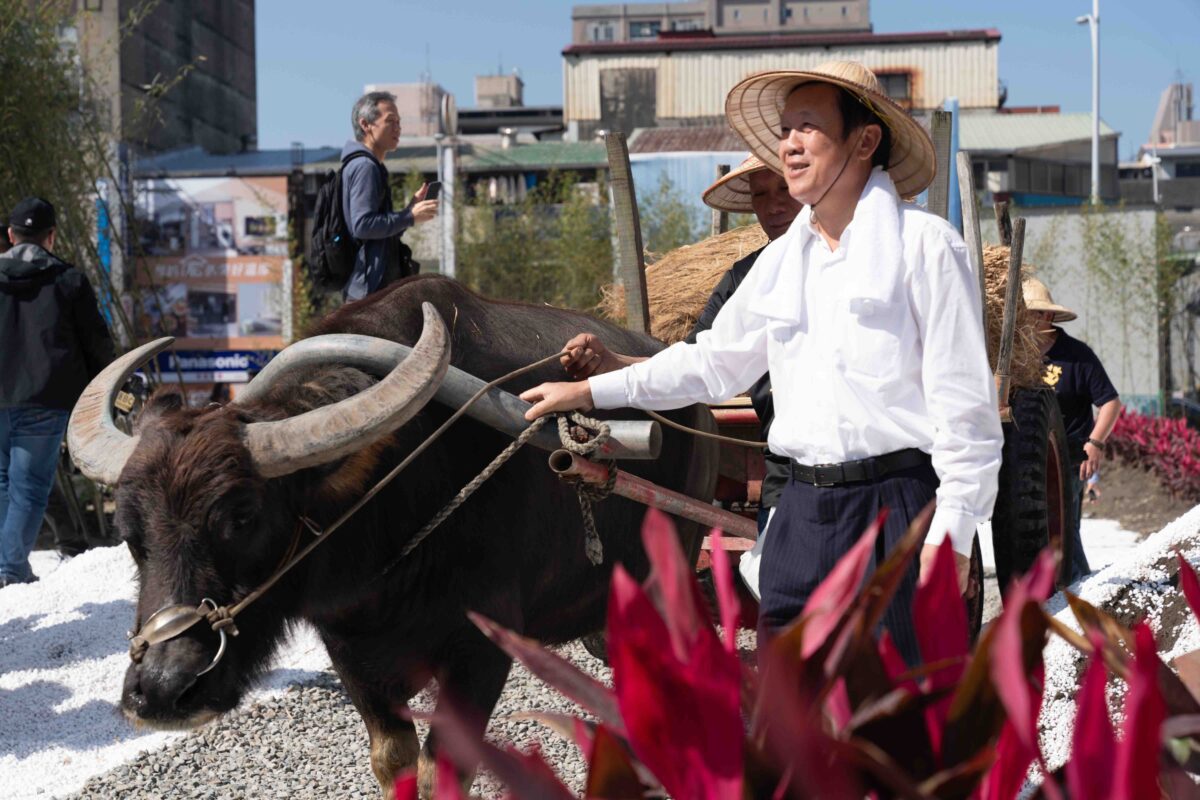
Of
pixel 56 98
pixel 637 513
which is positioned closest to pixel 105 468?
pixel 637 513

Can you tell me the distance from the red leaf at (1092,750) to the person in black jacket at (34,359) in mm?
6774

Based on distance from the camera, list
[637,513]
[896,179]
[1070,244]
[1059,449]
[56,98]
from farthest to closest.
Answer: [1070,244] → [56,98] → [1059,449] → [637,513] → [896,179]

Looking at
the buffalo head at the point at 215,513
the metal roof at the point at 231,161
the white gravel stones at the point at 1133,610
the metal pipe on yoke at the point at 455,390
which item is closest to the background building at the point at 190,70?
the metal roof at the point at 231,161

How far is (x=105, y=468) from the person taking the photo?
3.16 m

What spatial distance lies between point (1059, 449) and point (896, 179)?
141 inches

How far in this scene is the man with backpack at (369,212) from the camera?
5.07m

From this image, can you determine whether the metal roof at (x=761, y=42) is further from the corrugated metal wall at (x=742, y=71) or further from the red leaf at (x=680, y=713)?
the red leaf at (x=680, y=713)

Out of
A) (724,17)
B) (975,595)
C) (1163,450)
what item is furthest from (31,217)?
(724,17)

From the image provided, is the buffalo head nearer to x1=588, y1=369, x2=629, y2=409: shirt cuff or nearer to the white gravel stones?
x1=588, y1=369, x2=629, y2=409: shirt cuff

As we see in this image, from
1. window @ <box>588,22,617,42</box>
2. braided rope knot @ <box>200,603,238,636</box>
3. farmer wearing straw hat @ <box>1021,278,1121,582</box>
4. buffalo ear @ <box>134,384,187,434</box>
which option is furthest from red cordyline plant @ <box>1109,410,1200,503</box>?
window @ <box>588,22,617,42</box>

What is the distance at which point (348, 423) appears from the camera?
3.05m

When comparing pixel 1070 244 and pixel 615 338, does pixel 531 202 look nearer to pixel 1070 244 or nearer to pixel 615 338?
pixel 1070 244

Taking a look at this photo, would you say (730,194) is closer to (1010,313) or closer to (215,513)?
(1010,313)

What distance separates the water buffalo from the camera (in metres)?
3.00
